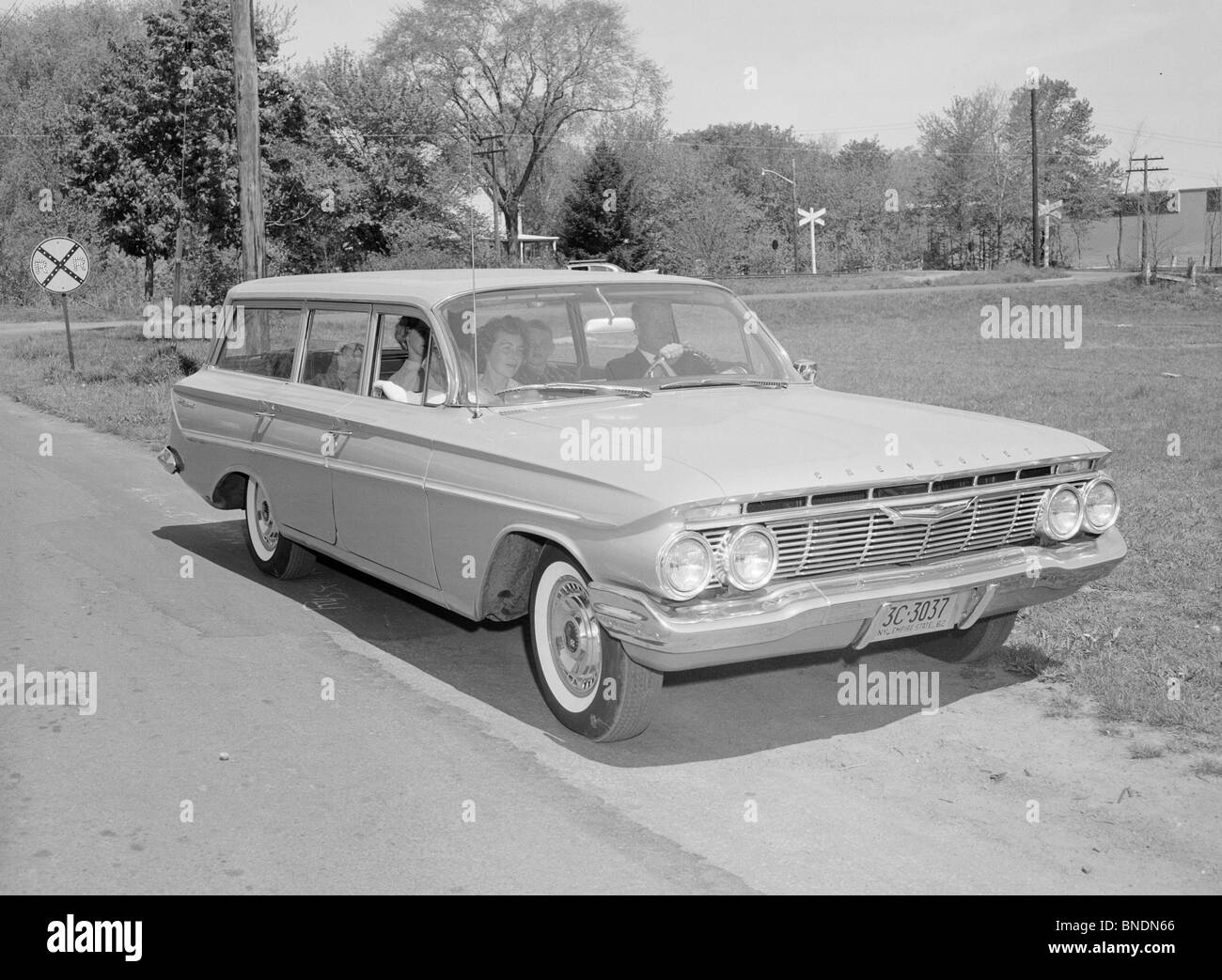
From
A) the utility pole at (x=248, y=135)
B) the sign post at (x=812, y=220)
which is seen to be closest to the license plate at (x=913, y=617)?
the utility pole at (x=248, y=135)

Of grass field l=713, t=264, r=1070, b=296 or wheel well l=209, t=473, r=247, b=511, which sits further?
grass field l=713, t=264, r=1070, b=296

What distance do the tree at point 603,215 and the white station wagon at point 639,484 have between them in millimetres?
46901

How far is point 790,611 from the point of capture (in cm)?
461

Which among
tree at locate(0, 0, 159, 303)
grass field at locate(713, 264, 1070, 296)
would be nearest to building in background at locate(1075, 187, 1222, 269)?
grass field at locate(713, 264, 1070, 296)

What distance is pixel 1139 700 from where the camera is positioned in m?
5.49

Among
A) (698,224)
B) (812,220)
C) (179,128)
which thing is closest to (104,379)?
(179,128)

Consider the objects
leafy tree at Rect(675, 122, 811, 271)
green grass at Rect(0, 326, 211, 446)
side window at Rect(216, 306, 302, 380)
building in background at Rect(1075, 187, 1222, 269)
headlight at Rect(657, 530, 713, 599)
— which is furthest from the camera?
leafy tree at Rect(675, 122, 811, 271)

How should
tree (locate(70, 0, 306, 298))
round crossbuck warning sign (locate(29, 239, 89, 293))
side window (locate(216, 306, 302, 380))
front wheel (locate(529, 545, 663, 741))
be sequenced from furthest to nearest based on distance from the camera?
tree (locate(70, 0, 306, 298)) < round crossbuck warning sign (locate(29, 239, 89, 293)) < side window (locate(216, 306, 302, 380)) < front wheel (locate(529, 545, 663, 741))

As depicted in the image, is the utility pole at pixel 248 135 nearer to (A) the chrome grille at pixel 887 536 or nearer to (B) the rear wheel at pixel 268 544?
(B) the rear wheel at pixel 268 544

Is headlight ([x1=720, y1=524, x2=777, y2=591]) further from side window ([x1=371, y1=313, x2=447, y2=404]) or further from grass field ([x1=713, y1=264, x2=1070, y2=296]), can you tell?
grass field ([x1=713, y1=264, x2=1070, y2=296])

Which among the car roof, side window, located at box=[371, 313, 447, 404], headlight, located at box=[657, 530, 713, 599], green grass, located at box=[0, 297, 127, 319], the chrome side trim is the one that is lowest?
headlight, located at box=[657, 530, 713, 599]

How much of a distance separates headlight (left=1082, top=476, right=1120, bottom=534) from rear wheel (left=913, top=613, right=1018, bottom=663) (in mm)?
722

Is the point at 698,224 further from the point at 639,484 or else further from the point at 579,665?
the point at 639,484

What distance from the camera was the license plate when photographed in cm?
484
